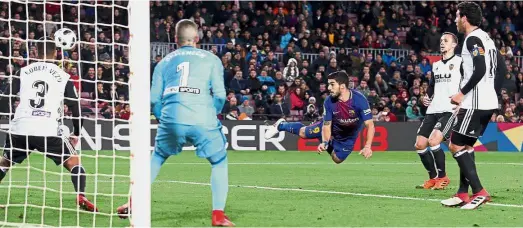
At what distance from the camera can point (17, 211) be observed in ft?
32.6

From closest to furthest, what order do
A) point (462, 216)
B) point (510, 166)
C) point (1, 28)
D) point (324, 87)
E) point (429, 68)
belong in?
point (462, 216), point (510, 166), point (1, 28), point (324, 87), point (429, 68)

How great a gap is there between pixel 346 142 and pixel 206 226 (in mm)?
5675

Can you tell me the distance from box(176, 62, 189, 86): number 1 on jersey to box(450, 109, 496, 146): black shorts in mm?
3422

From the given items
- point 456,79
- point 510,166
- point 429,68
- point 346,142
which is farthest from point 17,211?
point 429,68

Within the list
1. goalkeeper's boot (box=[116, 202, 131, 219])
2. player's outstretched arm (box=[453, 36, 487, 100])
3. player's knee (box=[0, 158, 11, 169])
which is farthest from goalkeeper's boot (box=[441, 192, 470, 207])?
player's knee (box=[0, 158, 11, 169])

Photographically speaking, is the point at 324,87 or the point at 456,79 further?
the point at 324,87

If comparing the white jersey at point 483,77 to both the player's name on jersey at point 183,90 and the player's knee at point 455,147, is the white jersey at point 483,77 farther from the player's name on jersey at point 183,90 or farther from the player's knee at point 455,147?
the player's name on jersey at point 183,90

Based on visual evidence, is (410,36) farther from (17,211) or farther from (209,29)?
(17,211)

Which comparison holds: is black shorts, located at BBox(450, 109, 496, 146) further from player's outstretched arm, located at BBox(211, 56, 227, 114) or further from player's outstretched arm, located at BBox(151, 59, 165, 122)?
player's outstretched arm, located at BBox(151, 59, 165, 122)

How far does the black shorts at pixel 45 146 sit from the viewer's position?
997cm

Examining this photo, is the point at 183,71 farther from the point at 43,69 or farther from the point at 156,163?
the point at 43,69

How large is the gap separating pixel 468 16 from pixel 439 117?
11.0ft

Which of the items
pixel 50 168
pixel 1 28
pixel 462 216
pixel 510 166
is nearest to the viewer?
pixel 462 216

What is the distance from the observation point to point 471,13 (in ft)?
33.7
